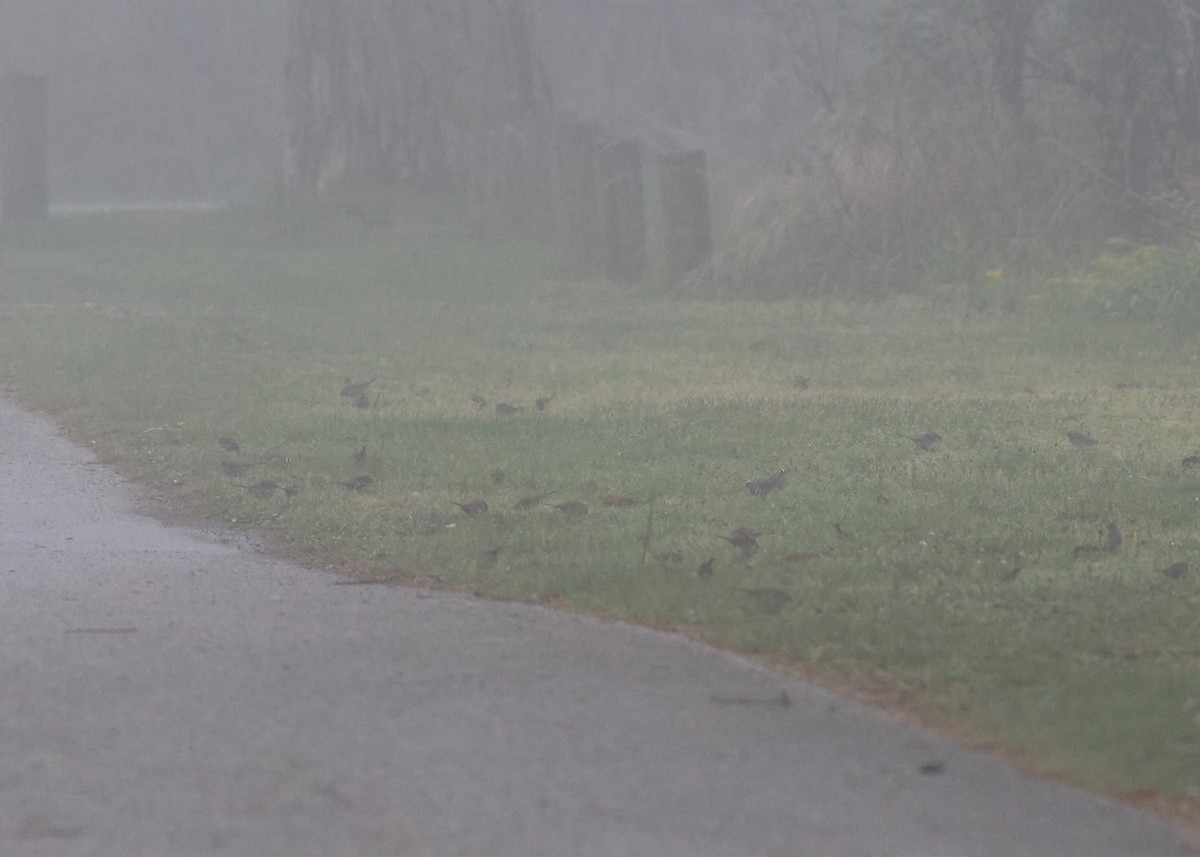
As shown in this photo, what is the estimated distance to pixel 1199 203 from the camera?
51.0ft

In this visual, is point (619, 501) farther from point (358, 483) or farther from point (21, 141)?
point (21, 141)

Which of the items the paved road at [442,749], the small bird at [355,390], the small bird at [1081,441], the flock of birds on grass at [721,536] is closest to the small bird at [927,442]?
the flock of birds on grass at [721,536]

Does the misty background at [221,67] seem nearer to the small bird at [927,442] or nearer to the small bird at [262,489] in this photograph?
the small bird at [927,442]

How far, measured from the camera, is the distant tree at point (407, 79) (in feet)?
81.1

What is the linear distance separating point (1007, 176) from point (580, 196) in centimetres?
415

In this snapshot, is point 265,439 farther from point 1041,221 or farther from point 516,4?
point 516,4

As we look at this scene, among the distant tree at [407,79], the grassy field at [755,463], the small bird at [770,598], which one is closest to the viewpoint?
the grassy field at [755,463]

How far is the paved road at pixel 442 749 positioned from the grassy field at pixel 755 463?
1.06 ft

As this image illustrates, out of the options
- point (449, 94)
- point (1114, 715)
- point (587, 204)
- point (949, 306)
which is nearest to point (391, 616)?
point (1114, 715)

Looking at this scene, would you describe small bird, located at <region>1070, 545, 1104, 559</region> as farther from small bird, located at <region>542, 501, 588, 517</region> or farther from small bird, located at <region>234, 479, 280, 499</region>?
small bird, located at <region>234, 479, 280, 499</region>

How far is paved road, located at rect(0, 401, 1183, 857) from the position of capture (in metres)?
4.11

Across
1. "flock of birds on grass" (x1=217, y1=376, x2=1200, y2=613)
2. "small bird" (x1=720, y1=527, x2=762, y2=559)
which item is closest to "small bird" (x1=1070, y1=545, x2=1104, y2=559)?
"flock of birds on grass" (x1=217, y1=376, x2=1200, y2=613)

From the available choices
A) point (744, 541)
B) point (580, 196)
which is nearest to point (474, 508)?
point (744, 541)

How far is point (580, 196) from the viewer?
19031 mm
